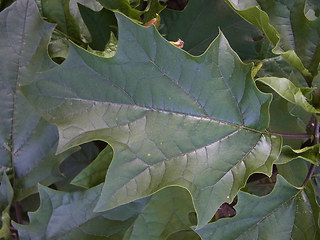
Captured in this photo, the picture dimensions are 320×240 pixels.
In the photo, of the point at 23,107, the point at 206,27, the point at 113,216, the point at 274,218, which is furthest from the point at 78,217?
the point at 206,27

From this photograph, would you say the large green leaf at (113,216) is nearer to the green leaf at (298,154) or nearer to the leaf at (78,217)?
the leaf at (78,217)

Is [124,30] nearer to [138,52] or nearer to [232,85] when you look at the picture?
[138,52]

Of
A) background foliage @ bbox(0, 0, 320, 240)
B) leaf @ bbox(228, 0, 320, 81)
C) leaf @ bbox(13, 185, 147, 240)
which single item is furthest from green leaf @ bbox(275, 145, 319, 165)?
leaf @ bbox(13, 185, 147, 240)

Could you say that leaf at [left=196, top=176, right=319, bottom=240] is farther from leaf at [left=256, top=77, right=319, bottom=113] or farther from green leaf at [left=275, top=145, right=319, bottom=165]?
leaf at [left=256, top=77, right=319, bottom=113]

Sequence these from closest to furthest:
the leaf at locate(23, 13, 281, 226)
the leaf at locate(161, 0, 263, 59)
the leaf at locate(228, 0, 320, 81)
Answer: the leaf at locate(23, 13, 281, 226) → the leaf at locate(228, 0, 320, 81) → the leaf at locate(161, 0, 263, 59)

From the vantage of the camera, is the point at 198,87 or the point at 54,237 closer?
the point at 198,87

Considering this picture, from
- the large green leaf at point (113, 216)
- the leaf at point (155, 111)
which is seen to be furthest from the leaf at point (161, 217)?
the leaf at point (155, 111)

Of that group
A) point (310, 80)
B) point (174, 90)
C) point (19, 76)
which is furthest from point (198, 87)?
point (19, 76)
